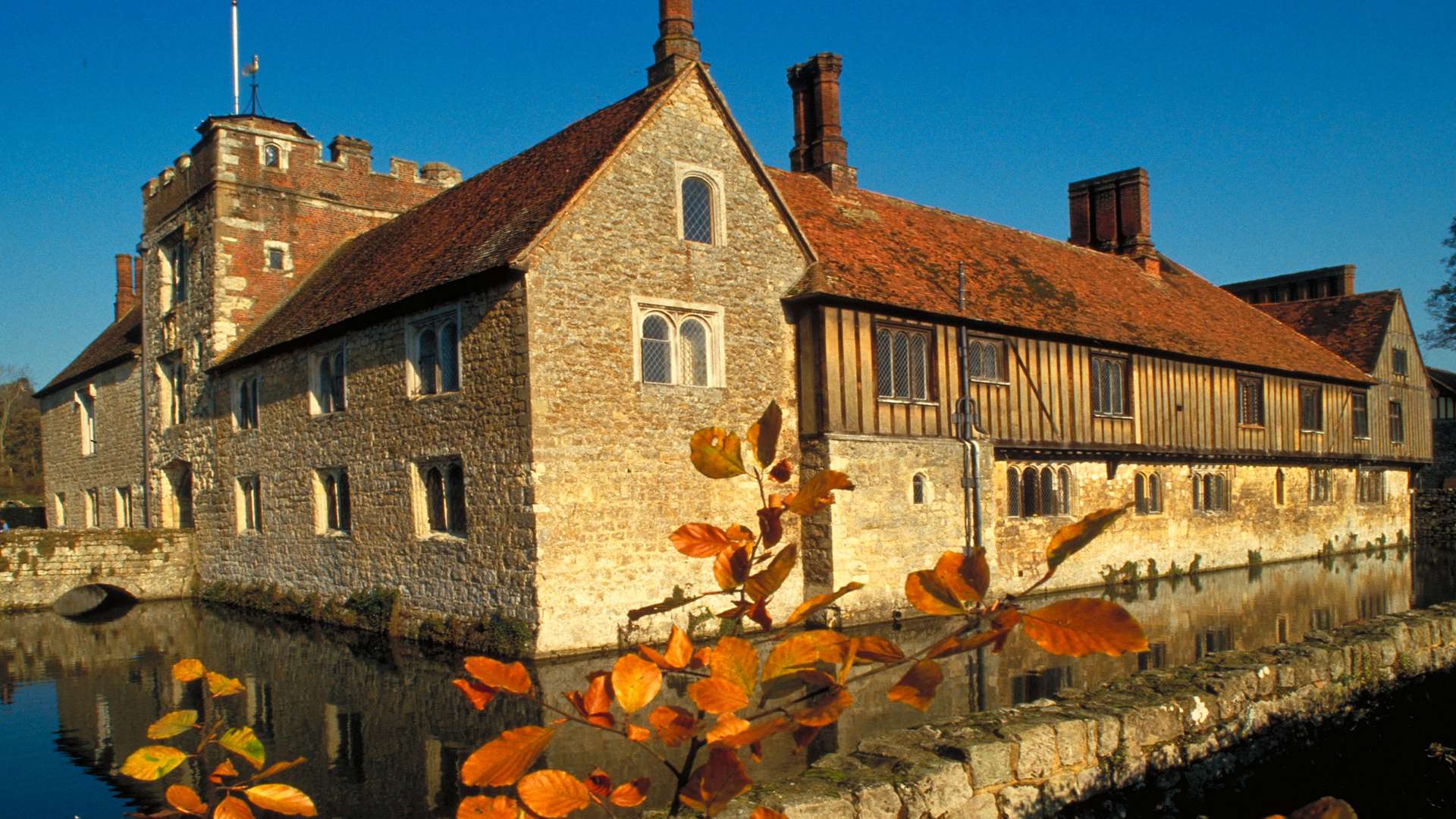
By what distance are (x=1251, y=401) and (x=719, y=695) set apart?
26962mm

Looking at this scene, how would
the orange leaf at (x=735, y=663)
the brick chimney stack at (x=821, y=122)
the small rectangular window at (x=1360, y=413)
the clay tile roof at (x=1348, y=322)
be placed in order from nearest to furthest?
1. the orange leaf at (x=735, y=663)
2. the brick chimney stack at (x=821, y=122)
3. the small rectangular window at (x=1360, y=413)
4. the clay tile roof at (x=1348, y=322)

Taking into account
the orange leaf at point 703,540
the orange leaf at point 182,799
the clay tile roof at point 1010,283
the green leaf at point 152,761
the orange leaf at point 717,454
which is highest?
the clay tile roof at point 1010,283

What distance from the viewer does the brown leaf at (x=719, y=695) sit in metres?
1.91

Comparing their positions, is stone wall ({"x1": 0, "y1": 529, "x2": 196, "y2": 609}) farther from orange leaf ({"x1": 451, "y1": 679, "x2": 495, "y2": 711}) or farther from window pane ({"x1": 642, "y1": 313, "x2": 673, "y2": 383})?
orange leaf ({"x1": 451, "y1": 679, "x2": 495, "y2": 711})

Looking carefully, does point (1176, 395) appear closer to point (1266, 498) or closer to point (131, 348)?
point (1266, 498)

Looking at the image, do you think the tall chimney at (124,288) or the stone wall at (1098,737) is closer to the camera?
the stone wall at (1098,737)

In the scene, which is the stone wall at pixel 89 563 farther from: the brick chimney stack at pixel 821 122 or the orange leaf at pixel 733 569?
the orange leaf at pixel 733 569

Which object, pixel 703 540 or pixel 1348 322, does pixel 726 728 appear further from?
pixel 1348 322

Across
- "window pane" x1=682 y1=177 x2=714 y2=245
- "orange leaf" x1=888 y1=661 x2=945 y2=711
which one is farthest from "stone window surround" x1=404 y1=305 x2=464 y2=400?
"orange leaf" x1=888 y1=661 x2=945 y2=711

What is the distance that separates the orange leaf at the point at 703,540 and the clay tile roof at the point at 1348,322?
33990mm

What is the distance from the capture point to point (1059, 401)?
66.9 ft

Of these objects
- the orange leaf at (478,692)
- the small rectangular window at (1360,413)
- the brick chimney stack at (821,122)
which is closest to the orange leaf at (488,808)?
the orange leaf at (478,692)

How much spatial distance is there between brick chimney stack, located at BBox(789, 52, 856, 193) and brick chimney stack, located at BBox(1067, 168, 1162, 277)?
1079cm

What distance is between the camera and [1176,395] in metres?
23.4
